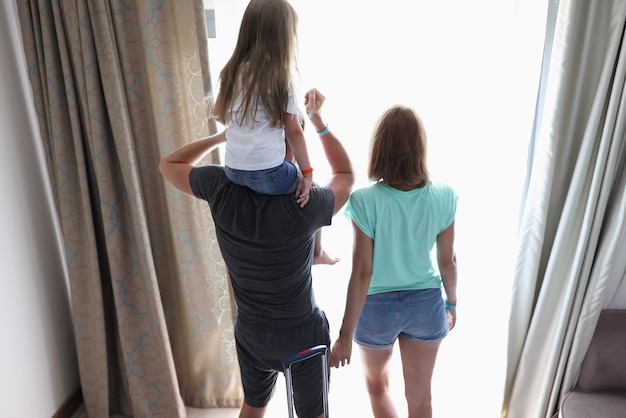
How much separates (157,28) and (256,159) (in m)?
0.95

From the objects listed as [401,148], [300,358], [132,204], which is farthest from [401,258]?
[132,204]

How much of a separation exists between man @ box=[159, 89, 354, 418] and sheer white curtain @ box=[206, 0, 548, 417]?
443mm

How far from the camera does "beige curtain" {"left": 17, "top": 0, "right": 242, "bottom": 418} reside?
185 centimetres

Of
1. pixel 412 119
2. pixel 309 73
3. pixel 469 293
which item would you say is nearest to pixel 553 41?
pixel 412 119

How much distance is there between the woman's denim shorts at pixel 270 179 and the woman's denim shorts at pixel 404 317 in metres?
0.58

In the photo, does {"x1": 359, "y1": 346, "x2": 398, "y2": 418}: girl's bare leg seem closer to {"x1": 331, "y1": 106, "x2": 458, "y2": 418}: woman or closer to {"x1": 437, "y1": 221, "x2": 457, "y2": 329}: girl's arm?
{"x1": 331, "y1": 106, "x2": 458, "y2": 418}: woman

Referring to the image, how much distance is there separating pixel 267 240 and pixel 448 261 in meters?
0.74

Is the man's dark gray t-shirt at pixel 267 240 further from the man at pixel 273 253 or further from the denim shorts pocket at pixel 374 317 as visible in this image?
the denim shorts pocket at pixel 374 317

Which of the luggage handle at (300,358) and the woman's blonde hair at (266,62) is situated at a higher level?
the woman's blonde hair at (266,62)

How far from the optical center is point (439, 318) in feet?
5.46

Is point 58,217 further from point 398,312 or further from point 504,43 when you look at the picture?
point 504,43

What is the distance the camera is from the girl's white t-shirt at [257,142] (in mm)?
1275

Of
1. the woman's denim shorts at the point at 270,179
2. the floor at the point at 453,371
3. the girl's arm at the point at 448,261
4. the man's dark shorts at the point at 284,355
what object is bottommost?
the floor at the point at 453,371

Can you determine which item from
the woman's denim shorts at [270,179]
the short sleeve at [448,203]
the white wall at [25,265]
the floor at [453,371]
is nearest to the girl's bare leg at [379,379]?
the floor at [453,371]
